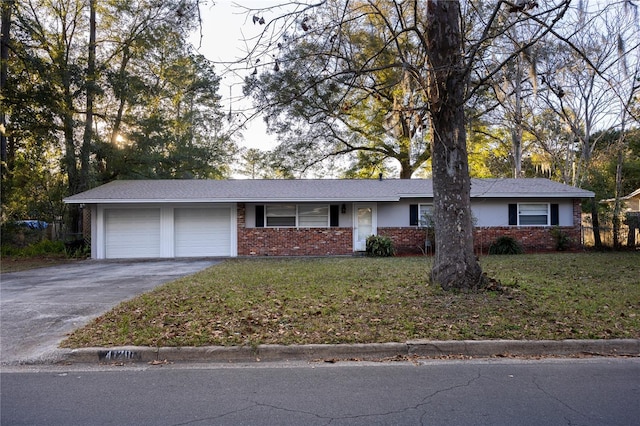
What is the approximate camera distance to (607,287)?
8359 mm

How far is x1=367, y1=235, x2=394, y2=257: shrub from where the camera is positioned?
16234 millimetres

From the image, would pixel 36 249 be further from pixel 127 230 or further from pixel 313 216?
pixel 313 216

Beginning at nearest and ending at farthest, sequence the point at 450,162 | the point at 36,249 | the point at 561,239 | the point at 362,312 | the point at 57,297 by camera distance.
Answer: the point at 362,312 < the point at 450,162 < the point at 57,297 < the point at 561,239 < the point at 36,249

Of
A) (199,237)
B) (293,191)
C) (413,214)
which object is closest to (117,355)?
(199,237)

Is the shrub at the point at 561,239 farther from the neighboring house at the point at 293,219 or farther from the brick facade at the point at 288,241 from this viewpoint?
the brick facade at the point at 288,241

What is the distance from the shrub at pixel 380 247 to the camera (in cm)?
1623

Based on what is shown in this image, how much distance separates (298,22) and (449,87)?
293cm

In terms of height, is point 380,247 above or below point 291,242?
below

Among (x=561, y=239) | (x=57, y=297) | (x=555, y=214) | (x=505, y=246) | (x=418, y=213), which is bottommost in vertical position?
(x=57, y=297)

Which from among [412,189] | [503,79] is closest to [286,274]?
[503,79]

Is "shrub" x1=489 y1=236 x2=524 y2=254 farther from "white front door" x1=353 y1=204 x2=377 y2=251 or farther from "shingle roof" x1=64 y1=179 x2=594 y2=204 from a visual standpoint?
"white front door" x1=353 y1=204 x2=377 y2=251

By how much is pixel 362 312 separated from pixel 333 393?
2.56 m

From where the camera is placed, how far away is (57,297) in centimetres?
845

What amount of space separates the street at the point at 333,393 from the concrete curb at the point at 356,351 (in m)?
0.18
